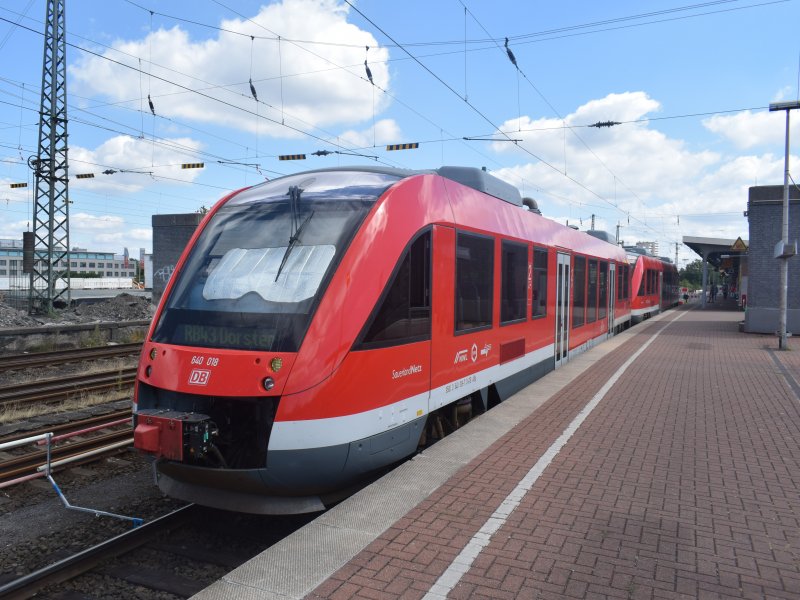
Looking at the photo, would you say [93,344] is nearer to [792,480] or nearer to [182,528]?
[182,528]

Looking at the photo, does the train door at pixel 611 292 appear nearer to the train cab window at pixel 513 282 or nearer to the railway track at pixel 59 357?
the train cab window at pixel 513 282

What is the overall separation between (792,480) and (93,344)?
18.7 meters

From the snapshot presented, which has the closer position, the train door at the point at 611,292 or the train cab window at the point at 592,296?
the train cab window at the point at 592,296

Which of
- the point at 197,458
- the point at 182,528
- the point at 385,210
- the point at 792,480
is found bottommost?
the point at 182,528

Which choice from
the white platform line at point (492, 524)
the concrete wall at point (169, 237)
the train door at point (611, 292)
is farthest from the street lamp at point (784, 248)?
the concrete wall at point (169, 237)

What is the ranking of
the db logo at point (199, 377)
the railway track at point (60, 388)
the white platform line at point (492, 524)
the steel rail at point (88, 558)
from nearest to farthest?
the white platform line at point (492, 524) → the steel rail at point (88, 558) → the db logo at point (199, 377) → the railway track at point (60, 388)

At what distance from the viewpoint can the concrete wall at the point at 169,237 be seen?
3625 centimetres

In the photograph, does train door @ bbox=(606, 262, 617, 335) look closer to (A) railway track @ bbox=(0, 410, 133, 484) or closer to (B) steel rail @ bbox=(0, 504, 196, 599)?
(A) railway track @ bbox=(0, 410, 133, 484)

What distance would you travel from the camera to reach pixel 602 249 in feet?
55.1

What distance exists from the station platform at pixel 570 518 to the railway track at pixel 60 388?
7.69 meters

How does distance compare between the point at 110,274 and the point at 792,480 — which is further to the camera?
the point at 110,274

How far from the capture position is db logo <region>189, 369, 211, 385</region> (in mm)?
4641

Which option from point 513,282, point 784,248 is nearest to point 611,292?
point 784,248

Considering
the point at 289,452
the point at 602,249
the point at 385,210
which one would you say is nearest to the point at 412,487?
the point at 289,452
